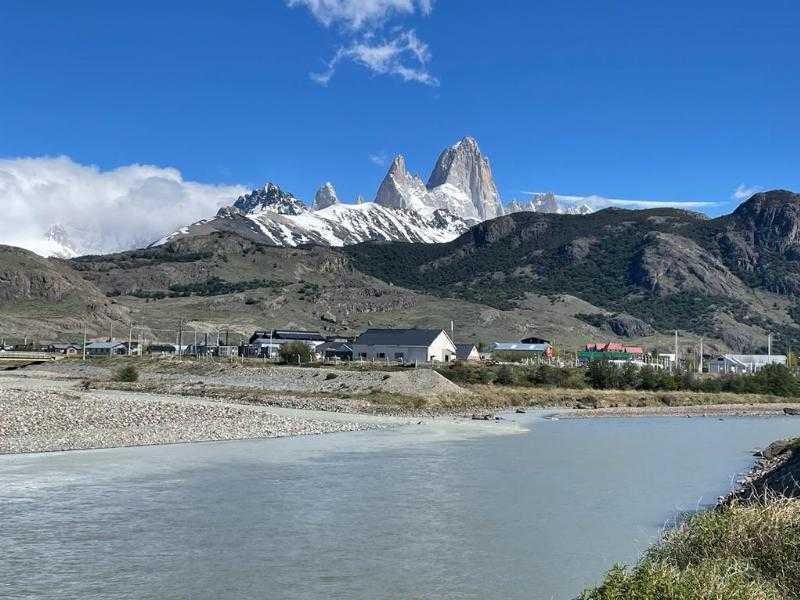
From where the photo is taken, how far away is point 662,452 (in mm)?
43562

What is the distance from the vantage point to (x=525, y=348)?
461 ft

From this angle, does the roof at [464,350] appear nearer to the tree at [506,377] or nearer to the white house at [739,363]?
the tree at [506,377]

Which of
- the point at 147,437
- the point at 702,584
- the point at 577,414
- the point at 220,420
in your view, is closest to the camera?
the point at 702,584

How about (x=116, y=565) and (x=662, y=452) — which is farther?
(x=662, y=452)

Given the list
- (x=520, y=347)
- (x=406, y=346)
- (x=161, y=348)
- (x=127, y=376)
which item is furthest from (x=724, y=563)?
(x=161, y=348)

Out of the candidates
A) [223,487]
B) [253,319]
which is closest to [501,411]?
[223,487]

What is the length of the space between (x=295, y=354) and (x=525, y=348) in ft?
169

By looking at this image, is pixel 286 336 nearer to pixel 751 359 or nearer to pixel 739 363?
pixel 739 363

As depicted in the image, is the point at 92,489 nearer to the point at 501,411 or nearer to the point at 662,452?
the point at 662,452

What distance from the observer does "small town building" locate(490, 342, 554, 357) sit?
447 feet

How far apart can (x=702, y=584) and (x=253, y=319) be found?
16739 centimetres

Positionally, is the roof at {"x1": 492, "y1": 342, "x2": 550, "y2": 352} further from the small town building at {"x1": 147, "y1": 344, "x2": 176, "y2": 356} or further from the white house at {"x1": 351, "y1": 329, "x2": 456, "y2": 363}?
the small town building at {"x1": 147, "y1": 344, "x2": 176, "y2": 356}

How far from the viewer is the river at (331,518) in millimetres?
16641

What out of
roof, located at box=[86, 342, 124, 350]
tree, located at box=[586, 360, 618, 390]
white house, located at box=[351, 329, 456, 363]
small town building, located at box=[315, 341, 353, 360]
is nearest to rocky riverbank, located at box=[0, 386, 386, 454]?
tree, located at box=[586, 360, 618, 390]
